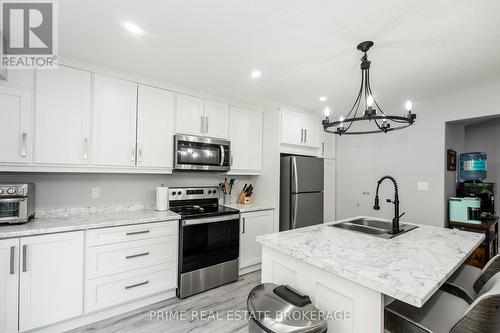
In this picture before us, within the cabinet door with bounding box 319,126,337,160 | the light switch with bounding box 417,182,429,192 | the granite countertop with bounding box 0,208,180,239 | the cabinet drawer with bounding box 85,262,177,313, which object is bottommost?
the cabinet drawer with bounding box 85,262,177,313

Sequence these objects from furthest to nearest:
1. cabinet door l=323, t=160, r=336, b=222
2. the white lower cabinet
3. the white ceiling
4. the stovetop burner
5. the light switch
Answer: cabinet door l=323, t=160, r=336, b=222, the light switch, the stovetop burner, the white lower cabinet, the white ceiling

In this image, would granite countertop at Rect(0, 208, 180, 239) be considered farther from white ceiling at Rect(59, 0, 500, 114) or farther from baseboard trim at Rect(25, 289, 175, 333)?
white ceiling at Rect(59, 0, 500, 114)

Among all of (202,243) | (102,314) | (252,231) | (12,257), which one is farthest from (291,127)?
(12,257)

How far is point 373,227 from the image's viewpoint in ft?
7.34

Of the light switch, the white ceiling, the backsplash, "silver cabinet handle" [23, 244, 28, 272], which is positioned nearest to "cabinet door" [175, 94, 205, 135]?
the white ceiling

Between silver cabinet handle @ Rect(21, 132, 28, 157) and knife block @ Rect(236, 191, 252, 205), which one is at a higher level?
silver cabinet handle @ Rect(21, 132, 28, 157)

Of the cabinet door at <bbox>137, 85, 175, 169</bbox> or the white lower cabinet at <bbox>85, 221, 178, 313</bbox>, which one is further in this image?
the cabinet door at <bbox>137, 85, 175, 169</bbox>

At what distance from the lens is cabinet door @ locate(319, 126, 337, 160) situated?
4039mm

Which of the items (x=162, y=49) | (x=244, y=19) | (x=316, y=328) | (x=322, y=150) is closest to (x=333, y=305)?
(x=316, y=328)

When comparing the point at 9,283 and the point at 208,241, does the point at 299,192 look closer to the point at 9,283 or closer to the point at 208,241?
the point at 208,241

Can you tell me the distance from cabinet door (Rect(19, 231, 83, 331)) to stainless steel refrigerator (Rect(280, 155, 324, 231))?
96.5 inches

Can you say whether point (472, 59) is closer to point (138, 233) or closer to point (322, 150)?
point (322, 150)

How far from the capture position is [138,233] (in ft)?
7.38

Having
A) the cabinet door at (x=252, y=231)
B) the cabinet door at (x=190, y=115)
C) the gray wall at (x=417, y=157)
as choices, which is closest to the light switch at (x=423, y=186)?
the gray wall at (x=417, y=157)
